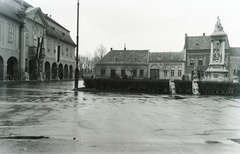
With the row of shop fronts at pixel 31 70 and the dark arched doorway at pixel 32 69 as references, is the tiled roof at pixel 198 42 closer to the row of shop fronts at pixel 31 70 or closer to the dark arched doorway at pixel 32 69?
the row of shop fronts at pixel 31 70

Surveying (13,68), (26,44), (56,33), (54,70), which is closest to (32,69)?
(26,44)

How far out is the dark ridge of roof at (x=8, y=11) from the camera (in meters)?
30.9

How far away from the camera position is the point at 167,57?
199 ft

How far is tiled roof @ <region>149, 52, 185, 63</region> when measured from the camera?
5985 cm

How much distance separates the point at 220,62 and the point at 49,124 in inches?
996

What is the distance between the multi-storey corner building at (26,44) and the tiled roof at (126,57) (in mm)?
16506

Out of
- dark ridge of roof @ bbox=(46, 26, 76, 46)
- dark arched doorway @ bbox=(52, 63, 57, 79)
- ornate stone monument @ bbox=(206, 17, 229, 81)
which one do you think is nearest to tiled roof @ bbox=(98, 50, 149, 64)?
dark ridge of roof @ bbox=(46, 26, 76, 46)

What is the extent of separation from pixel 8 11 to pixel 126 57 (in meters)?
35.5

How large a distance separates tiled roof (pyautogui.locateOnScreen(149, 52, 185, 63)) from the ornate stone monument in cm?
3085

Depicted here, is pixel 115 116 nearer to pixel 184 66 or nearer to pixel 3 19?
pixel 3 19

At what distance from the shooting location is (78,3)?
77.4ft

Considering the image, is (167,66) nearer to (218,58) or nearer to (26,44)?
(218,58)

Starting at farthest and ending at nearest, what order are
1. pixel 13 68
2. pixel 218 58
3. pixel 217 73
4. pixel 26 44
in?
pixel 26 44 < pixel 13 68 < pixel 218 58 < pixel 217 73

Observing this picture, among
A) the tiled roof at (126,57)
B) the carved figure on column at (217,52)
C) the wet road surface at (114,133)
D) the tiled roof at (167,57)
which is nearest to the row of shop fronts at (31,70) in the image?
the tiled roof at (126,57)
